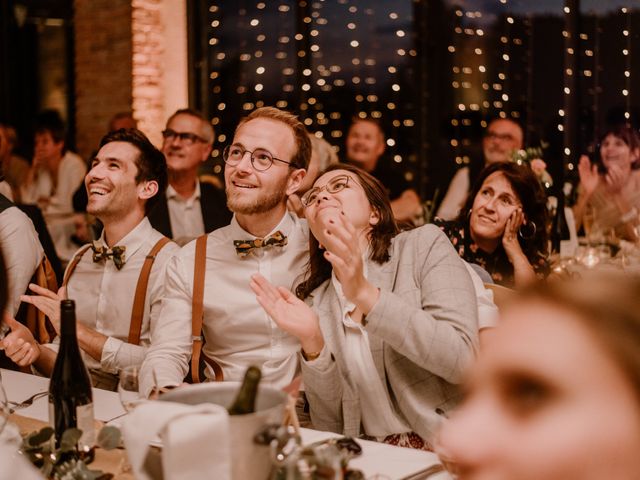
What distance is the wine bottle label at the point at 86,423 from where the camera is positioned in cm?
168

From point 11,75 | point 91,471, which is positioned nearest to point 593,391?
point 91,471

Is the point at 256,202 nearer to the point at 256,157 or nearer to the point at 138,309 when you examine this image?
the point at 256,157

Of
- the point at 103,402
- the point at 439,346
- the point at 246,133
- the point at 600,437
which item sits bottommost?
the point at 103,402

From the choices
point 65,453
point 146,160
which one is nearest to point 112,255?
point 146,160

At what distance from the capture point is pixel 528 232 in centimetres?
356

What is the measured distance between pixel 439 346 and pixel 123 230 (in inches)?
62.0

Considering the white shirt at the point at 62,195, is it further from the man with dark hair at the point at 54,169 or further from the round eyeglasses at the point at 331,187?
the round eyeglasses at the point at 331,187

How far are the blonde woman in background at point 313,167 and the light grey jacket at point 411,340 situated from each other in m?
0.98

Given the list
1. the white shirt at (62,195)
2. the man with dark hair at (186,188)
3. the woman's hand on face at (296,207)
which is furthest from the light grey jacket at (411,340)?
the white shirt at (62,195)

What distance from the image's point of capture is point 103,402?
212cm

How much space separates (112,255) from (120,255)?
33 mm

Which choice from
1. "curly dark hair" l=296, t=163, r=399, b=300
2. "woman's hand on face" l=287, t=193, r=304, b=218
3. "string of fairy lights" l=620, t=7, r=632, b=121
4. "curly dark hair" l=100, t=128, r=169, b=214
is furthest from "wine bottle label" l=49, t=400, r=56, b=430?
"string of fairy lights" l=620, t=7, r=632, b=121

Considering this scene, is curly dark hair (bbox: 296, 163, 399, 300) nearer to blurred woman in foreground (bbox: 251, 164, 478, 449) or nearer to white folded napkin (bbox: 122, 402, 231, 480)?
blurred woman in foreground (bbox: 251, 164, 478, 449)

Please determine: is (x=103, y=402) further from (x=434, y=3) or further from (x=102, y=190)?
(x=434, y=3)
